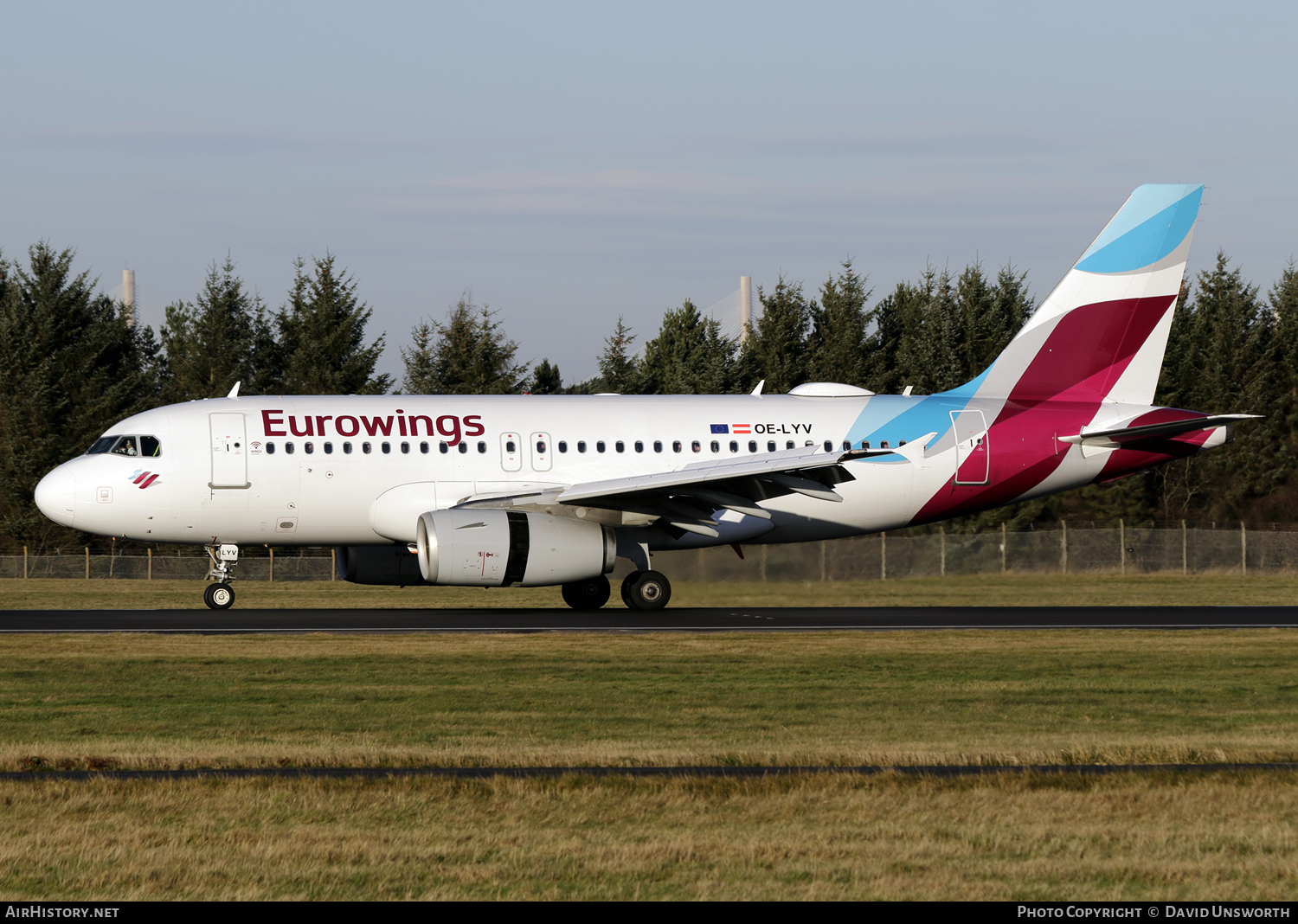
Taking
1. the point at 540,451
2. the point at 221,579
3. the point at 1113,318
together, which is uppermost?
the point at 1113,318

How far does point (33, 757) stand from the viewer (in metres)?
11.1

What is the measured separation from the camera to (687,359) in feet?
227

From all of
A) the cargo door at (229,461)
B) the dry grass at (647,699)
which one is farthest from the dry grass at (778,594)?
the dry grass at (647,699)

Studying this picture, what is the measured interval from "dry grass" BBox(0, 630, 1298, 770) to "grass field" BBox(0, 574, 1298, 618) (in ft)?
25.3

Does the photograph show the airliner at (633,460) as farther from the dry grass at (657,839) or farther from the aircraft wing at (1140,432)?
the dry grass at (657,839)

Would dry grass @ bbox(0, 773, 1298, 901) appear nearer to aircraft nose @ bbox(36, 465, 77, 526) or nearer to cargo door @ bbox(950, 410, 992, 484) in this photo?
aircraft nose @ bbox(36, 465, 77, 526)

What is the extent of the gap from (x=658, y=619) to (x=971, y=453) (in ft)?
26.2

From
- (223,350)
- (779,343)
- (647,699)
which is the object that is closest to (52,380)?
(223,350)

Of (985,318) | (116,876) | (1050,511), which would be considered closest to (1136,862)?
(116,876)

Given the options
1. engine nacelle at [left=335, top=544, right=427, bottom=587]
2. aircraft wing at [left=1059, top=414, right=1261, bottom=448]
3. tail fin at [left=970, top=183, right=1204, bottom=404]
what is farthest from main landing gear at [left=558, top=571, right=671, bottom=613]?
aircraft wing at [left=1059, top=414, right=1261, bottom=448]

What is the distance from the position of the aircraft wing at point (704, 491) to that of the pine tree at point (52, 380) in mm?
33399

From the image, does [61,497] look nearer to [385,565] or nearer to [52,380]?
[385,565]

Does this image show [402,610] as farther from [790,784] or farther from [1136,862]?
[1136,862]

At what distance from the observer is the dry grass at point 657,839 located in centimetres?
739
